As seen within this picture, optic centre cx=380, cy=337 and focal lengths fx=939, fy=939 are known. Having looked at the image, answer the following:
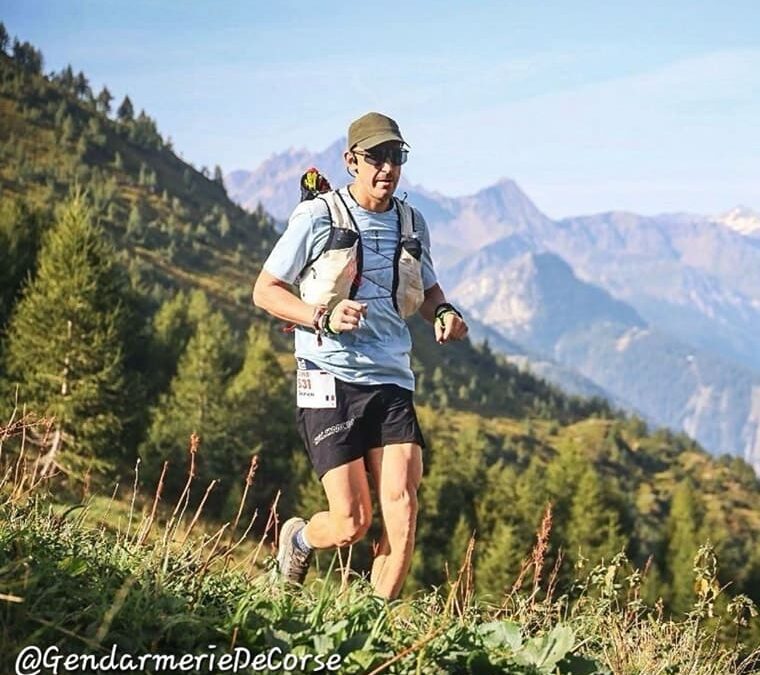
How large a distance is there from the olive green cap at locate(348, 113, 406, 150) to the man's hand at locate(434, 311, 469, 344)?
110 cm

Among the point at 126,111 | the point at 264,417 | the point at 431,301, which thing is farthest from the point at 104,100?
the point at 431,301

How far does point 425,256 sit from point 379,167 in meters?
0.68

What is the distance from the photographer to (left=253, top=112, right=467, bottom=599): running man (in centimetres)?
535

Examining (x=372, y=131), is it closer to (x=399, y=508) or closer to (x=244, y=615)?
(x=399, y=508)

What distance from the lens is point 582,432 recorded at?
167250mm

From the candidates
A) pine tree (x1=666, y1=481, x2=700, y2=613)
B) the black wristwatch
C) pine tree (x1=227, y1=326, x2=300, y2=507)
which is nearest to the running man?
the black wristwatch

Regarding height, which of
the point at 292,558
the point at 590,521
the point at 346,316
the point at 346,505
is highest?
the point at 346,316

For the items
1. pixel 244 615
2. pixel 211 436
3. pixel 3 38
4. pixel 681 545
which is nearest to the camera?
pixel 244 615

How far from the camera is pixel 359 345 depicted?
18.1 feet

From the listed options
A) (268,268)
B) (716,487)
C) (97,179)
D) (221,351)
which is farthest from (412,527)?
(716,487)

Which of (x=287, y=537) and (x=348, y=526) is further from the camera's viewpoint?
(x=287, y=537)

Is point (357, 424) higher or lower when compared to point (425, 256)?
lower

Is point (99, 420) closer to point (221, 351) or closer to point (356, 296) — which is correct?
point (221, 351)

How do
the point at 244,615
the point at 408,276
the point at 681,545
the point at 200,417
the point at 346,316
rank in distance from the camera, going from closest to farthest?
the point at 244,615, the point at 346,316, the point at 408,276, the point at 200,417, the point at 681,545
